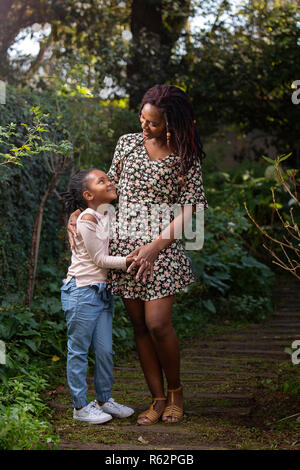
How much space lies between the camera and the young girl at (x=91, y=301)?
3018 millimetres

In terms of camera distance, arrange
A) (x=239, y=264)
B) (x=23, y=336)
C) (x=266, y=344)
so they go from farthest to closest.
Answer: (x=239, y=264) < (x=266, y=344) < (x=23, y=336)

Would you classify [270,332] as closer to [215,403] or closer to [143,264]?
[215,403]

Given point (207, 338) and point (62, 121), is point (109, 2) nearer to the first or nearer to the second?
point (62, 121)

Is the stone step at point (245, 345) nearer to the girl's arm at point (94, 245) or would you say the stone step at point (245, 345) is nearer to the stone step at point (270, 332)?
the stone step at point (270, 332)

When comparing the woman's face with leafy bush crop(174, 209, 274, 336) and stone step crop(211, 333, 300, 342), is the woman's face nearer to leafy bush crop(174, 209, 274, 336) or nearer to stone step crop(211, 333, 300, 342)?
stone step crop(211, 333, 300, 342)

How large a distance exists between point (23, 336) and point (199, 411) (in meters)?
1.46

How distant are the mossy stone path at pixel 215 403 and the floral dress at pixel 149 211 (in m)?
0.67

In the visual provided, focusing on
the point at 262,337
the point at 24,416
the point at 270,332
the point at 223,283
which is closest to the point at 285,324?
the point at 270,332

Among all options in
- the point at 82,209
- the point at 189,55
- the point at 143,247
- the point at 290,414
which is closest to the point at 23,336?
the point at 82,209

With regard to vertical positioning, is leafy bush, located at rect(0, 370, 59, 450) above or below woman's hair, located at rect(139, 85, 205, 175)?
below

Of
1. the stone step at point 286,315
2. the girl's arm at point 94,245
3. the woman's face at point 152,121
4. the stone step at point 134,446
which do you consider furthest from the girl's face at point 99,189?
the stone step at point 286,315

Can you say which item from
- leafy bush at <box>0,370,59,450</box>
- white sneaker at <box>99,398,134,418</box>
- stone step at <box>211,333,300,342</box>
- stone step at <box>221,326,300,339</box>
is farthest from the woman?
stone step at <box>221,326,300,339</box>

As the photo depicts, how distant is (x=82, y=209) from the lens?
3.19 meters

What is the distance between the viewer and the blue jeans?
3.03 meters
